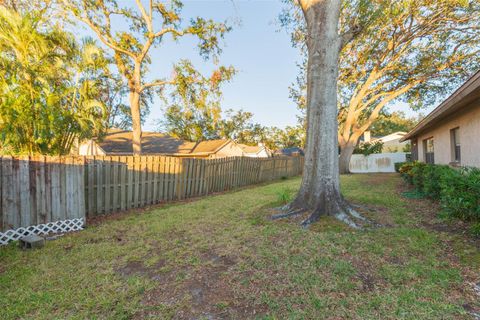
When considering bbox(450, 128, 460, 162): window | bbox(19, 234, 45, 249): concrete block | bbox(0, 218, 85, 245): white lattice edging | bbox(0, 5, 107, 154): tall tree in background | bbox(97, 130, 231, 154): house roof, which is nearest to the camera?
bbox(19, 234, 45, 249): concrete block

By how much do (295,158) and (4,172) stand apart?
1798 centimetres

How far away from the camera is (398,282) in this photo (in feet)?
8.17

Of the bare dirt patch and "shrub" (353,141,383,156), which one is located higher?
"shrub" (353,141,383,156)

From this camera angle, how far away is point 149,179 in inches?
300

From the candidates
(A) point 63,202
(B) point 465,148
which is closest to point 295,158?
(B) point 465,148

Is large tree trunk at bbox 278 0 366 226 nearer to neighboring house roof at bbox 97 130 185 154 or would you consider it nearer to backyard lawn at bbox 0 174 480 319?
backyard lawn at bbox 0 174 480 319

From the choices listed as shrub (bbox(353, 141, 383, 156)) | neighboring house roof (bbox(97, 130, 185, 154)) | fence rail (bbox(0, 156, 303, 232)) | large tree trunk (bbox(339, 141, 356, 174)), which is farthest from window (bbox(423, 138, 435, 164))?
neighboring house roof (bbox(97, 130, 185, 154))

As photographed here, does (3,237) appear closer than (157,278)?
No

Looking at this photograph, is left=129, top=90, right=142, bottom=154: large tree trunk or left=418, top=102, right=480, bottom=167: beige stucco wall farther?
left=129, top=90, right=142, bottom=154: large tree trunk

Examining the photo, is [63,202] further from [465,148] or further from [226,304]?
[465,148]

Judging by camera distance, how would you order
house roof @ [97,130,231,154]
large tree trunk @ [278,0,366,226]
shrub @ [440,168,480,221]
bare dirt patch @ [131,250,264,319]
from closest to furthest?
bare dirt patch @ [131,250,264,319]
shrub @ [440,168,480,221]
large tree trunk @ [278,0,366,226]
house roof @ [97,130,231,154]

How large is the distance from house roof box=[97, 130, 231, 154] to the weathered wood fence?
34.2 ft

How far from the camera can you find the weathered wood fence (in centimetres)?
429

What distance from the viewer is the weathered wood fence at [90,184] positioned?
4.29 m
